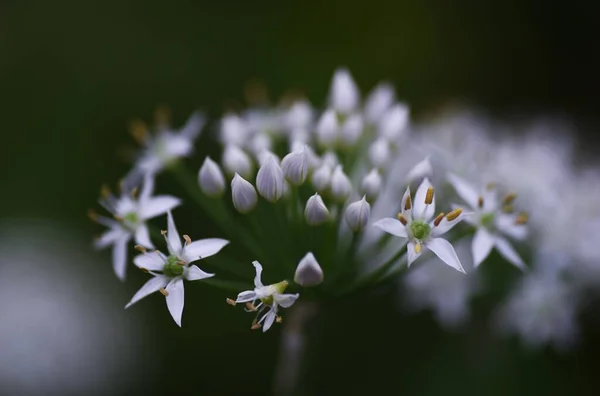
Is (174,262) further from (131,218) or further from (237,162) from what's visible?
(237,162)

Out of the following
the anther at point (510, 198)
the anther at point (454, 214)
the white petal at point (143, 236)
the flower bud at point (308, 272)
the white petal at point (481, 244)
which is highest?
the white petal at point (143, 236)

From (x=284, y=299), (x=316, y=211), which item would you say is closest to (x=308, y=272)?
(x=284, y=299)

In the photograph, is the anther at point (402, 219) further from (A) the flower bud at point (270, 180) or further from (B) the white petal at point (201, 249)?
(B) the white petal at point (201, 249)

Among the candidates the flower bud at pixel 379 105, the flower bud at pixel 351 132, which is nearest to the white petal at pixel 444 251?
the flower bud at pixel 351 132

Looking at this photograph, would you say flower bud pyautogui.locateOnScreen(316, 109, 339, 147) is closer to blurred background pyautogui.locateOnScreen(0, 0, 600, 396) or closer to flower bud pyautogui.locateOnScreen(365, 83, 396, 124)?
flower bud pyautogui.locateOnScreen(365, 83, 396, 124)

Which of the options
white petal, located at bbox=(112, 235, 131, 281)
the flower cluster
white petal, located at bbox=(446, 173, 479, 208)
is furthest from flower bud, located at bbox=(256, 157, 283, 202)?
white petal, located at bbox=(446, 173, 479, 208)

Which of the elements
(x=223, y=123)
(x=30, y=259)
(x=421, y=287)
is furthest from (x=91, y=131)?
(x=421, y=287)

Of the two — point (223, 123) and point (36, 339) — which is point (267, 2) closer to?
point (223, 123)
